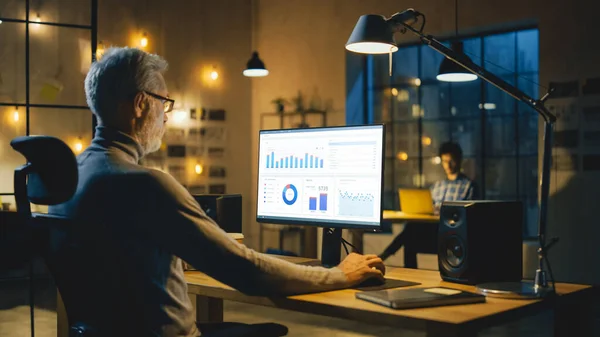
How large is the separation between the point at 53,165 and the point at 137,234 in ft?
1.33

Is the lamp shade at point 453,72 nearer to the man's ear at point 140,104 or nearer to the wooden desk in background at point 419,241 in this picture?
the wooden desk in background at point 419,241

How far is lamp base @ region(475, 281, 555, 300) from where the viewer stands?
197 centimetres

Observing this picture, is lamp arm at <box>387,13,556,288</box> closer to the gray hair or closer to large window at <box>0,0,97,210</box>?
the gray hair

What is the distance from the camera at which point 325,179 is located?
96.0 inches

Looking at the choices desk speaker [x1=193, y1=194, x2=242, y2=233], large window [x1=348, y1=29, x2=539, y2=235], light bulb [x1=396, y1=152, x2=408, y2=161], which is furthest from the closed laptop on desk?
large window [x1=348, y1=29, x2=539, y2=235]

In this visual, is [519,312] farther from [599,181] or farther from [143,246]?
[599,181]

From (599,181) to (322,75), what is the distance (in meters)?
3.43

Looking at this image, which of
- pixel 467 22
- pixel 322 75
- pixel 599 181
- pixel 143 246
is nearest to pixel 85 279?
pixel 143 246

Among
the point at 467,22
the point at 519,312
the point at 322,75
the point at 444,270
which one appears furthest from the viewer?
the point at 322,75

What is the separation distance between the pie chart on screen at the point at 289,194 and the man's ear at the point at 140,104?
746 millimetres

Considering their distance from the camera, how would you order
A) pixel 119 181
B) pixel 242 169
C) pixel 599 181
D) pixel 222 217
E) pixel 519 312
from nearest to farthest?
pixel 119 181, pixel 519 312, pixel 222 217, pixel 599 181, pixel 242 169

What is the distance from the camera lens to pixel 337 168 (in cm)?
241

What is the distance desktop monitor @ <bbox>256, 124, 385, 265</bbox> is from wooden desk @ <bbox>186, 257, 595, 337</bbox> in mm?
243

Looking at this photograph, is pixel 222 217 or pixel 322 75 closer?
pixel 222 217
